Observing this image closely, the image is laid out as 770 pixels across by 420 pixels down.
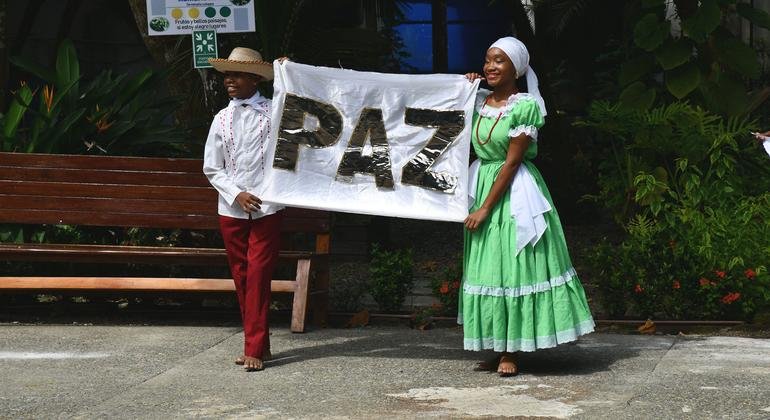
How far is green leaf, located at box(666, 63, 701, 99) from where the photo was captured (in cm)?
953

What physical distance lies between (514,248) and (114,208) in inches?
126

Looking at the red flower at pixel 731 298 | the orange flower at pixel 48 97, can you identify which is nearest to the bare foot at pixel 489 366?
the red flower at pixel 731 298

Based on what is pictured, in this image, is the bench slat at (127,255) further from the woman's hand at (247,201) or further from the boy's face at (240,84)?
the boy's face at (240,84)

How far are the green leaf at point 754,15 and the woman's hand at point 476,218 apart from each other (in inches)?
155

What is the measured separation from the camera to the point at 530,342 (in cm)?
693

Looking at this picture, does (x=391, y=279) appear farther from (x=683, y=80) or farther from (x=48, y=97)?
(x=48, y=97)

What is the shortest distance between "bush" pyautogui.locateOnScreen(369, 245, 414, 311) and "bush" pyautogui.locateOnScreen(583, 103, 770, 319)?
4.20ft

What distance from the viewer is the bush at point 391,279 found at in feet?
29.3

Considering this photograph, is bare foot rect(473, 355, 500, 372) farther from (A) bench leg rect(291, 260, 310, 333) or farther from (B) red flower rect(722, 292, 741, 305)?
(B) red flower rect(722, 292, 741, 305)

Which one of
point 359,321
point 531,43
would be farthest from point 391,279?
point 531,43

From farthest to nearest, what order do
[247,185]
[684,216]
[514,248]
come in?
[684,216], [247,185], [514,248]

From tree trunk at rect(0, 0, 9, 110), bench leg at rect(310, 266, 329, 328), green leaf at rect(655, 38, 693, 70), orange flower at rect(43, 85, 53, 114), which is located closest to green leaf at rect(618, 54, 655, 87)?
green leaf at rect(655, 38, 693, 70)

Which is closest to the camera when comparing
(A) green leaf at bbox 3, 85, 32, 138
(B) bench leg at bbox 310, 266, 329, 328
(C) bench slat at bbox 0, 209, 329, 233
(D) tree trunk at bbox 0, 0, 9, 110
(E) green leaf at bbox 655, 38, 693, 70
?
(B) bench leg at bbox 310, 266, 329, 328

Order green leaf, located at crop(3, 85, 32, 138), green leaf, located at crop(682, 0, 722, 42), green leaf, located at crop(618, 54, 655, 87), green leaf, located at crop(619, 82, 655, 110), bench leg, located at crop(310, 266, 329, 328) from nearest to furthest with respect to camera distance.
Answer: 1. bench leg, located at crop(310, 266, 329, 328)
2. green leaf, located at crop(3, 85, 32, 138)
3. green leaf, located at crop(682, 0, 722, 42)
4. green leaf, located at crop(619, 82, 655, 110)
5. green leaf, located at crop(618, 54, 655, 87)
